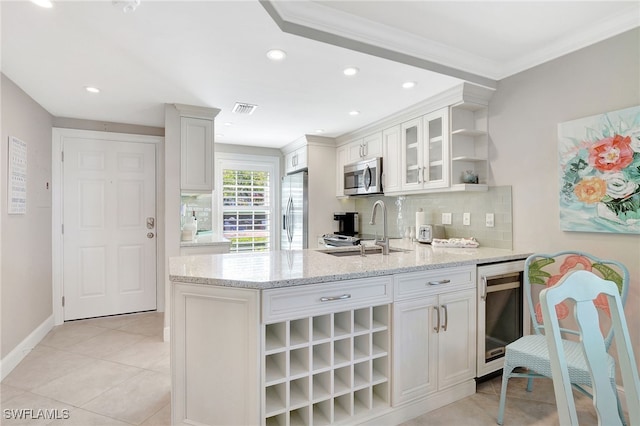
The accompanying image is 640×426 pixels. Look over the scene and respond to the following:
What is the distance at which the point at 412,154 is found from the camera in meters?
3.28

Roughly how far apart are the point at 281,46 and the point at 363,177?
211 centimetres

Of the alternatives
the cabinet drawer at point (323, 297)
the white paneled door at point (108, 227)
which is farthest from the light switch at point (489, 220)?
the white paneled door at point (108, 227)

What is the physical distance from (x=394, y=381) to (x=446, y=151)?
6.31ft

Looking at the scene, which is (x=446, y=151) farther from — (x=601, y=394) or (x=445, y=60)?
(x=601, y=394)

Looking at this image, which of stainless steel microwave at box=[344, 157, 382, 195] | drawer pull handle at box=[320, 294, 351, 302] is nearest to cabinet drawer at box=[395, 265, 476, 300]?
drawer pull handle at box=[320, 294, 351, 302]

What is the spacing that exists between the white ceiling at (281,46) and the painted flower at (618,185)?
2.99 ft

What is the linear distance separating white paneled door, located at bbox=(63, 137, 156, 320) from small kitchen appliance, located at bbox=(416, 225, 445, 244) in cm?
306

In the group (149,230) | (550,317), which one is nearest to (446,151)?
(550,317)

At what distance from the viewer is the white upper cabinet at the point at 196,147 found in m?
3.17

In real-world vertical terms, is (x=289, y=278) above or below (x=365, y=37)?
below

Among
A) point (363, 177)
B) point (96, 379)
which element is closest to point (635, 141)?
point (363, 177)

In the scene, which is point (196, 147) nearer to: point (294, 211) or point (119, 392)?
point (294, 211)

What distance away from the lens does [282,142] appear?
482 centimetres

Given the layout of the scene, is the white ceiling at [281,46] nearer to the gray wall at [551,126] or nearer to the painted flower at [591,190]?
the gray wall at [551,126]
